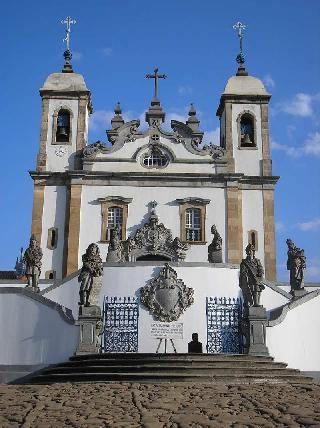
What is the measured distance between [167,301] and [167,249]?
28.4ft

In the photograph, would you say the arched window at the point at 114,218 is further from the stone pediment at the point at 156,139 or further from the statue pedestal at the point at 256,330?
the statue pedestal at the point at 256,330

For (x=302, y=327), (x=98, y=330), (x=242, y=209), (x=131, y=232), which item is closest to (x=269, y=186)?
(x=242, y=209)

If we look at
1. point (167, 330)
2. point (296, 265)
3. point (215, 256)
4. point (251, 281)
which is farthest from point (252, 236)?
point (251, 281)

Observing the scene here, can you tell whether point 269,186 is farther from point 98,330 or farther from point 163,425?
point 163,425

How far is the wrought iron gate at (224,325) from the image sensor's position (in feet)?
53.4

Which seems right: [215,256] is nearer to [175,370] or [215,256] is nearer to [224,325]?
[224,325]

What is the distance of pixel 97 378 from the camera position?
39.8 feet

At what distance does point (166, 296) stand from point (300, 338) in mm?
3796

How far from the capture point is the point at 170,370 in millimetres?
12094

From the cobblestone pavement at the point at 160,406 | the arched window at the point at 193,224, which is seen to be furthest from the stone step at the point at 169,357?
the arched window at the point at 193,224

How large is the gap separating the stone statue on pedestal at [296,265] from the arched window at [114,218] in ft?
28.3

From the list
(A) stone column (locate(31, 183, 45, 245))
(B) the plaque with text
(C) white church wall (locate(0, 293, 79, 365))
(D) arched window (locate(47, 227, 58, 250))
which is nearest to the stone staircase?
(C) white church wall (locate(0, 293, 79, 365))

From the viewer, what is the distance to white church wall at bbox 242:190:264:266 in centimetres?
2716

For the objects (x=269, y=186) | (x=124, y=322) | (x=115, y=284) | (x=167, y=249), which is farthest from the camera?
(x=269, y=186)
